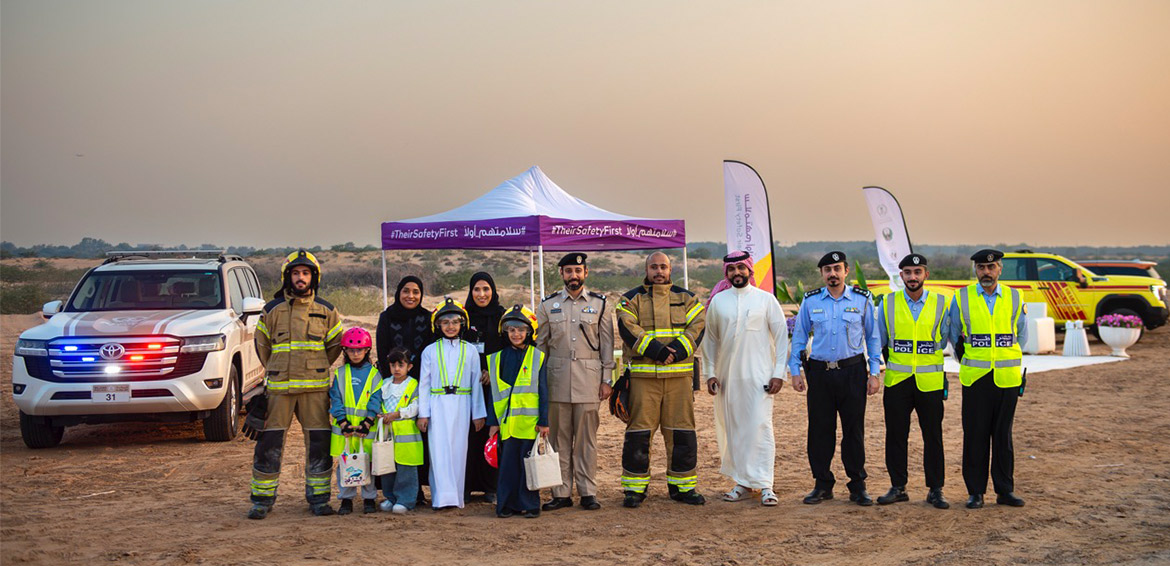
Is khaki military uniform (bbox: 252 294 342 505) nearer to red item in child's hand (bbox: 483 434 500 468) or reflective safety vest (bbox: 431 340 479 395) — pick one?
reflective safety vest (bbox: 431 340 479 395)

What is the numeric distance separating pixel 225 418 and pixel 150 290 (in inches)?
68.8

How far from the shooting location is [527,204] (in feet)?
49.2

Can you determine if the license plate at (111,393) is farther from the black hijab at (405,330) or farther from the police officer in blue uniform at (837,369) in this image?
the police officer in blue uniform at (837,369)

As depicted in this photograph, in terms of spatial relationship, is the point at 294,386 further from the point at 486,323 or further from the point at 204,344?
the point at 204,344

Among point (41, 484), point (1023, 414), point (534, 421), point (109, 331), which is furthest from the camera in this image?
point (1023, 414)

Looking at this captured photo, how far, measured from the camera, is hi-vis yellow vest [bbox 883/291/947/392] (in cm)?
719

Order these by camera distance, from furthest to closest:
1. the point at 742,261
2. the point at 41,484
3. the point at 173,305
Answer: the point at 173,305 < the point at 41,484 < the point at 742,261

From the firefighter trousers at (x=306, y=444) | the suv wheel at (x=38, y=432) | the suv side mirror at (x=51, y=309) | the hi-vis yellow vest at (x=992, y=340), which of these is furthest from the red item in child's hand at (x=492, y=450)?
the suv wheel at (x=38, y=432)

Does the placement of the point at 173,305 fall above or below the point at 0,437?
above

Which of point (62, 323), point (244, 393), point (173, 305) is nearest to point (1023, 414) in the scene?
point (244, 393)

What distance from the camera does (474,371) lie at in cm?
732

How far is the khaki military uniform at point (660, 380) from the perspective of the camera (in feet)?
24.3

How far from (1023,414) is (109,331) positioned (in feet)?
34.4

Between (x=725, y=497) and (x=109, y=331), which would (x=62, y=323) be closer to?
(x=109, y=331)
